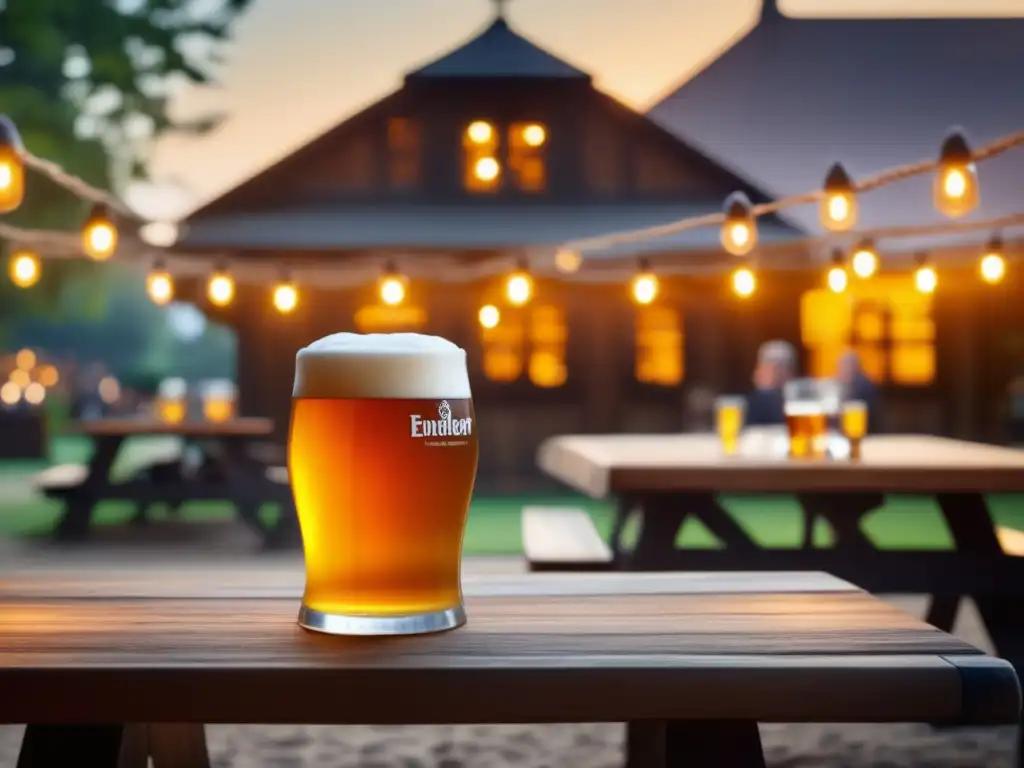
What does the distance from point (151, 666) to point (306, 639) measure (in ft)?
0.54

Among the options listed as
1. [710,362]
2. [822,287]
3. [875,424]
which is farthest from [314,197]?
[875,424]

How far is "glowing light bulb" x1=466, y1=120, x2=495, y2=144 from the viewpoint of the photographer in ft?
40.4

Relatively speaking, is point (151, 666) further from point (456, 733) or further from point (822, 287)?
point (822, 287)

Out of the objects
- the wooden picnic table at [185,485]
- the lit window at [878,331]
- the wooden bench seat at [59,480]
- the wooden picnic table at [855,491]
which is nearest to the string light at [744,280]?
the wooden picnic table at [855,491]

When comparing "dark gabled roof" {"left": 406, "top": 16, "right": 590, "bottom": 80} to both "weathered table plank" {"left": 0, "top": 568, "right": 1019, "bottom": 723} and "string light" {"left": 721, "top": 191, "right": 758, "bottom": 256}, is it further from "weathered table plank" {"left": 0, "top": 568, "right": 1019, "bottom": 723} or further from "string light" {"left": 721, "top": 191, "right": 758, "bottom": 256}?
"weathered table plank" {"left": 0, "top": 568, "right": 1019, "bottom": 723}

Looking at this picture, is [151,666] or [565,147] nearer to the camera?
[151,666]

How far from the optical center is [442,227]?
13.8m

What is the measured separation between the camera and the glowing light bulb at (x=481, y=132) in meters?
12.3

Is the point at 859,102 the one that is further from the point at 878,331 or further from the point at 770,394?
the point at 770,394

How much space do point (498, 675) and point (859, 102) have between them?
15.1 m

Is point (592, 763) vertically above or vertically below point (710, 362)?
below

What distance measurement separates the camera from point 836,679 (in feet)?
3.42

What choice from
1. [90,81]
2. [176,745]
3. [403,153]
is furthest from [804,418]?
[90,81]

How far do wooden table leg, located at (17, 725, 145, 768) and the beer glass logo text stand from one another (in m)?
0.47
